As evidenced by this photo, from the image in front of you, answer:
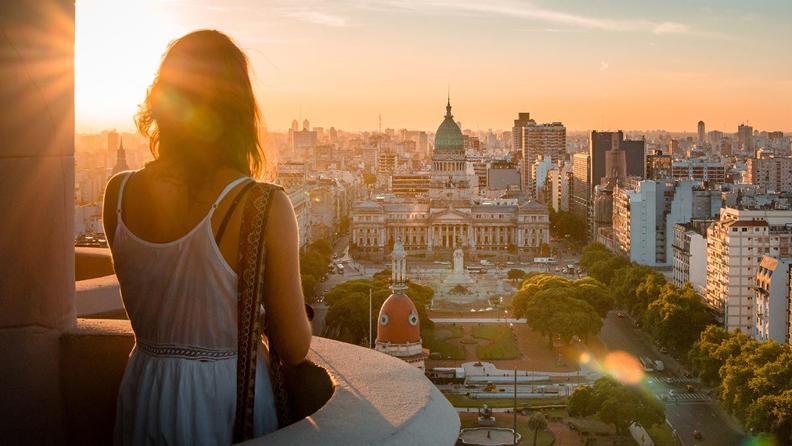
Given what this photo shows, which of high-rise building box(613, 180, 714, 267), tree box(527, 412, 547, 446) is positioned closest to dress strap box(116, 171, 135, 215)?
tree box(527, 412, 547, 446)

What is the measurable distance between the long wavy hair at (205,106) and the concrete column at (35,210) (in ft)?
1.87

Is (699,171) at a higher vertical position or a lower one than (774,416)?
higher

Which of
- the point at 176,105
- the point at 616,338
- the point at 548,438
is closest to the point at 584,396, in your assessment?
the point at 548,438

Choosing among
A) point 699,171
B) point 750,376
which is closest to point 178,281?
point 750,376

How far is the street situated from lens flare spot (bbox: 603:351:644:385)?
55 cm

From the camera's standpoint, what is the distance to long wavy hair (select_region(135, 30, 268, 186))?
414 centimetres

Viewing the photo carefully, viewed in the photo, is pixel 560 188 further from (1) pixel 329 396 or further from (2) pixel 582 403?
(1) pixel 329 396

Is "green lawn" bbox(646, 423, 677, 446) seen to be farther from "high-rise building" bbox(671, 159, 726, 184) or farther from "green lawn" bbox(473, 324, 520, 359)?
"high-rise building" bbox(671, 159, 726, 184)

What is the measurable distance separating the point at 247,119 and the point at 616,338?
41751mm

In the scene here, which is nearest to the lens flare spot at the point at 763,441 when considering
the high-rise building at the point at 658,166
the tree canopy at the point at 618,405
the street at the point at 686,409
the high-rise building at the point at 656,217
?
the street at the point at 686,409

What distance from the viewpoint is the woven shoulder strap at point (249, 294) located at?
12.8 ft

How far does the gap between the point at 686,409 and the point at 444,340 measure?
1258cm

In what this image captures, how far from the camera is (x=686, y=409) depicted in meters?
32.6

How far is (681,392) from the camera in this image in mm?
35062
